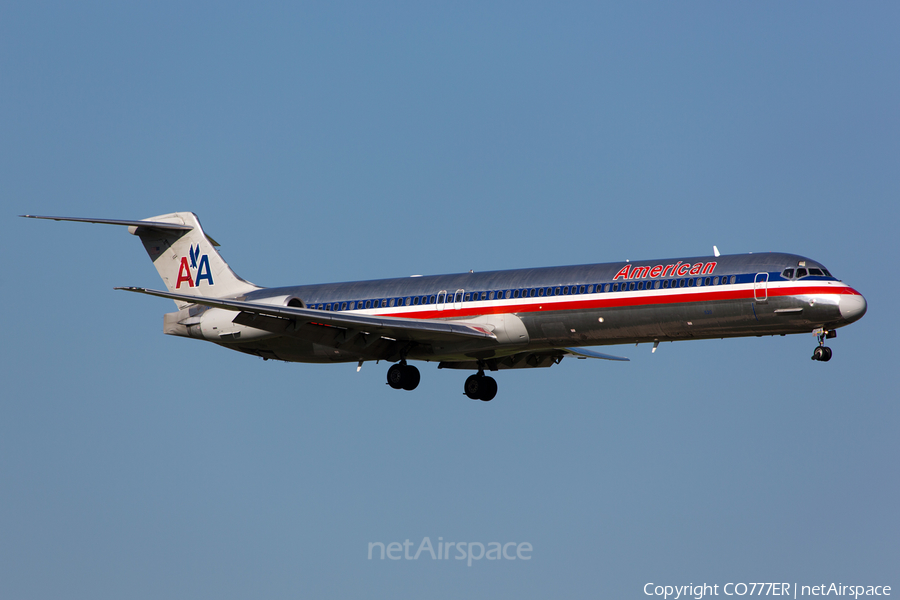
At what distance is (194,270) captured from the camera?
1625 inches

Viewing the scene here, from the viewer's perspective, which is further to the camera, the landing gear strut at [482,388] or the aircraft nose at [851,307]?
the landing gear strut at [482,388]

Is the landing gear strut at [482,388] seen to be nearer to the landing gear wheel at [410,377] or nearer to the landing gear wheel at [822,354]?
the landing gear wheel at [410,377]

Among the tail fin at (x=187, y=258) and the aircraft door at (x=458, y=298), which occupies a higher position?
the tail fin at (x=187, y=258)

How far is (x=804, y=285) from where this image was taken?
29297 mm

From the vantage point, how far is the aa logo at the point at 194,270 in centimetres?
4122

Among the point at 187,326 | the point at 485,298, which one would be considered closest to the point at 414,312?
the point at 485,298

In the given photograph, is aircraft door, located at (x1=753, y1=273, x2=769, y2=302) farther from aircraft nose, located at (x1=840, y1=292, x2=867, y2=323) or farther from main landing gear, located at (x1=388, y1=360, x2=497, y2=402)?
main landing gear, located at (x1=388, y1=360, x2=497, y2=402)

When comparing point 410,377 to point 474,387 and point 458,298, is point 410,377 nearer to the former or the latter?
point 458,298

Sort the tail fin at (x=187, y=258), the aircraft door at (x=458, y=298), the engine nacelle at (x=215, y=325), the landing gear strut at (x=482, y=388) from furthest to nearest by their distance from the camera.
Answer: the tail fin at (x=187, y=258)
the landing gear strut at (x=482, y=388)
the engine nacelle at (x=215, y=325)
the aircraft door at (x=458, y=298)

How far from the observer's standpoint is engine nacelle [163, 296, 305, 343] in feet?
120

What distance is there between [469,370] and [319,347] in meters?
5.55

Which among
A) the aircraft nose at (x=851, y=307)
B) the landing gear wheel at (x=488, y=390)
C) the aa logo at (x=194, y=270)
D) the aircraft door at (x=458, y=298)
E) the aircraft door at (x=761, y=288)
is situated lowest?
the landing gear wheel at (x=488, y=390)

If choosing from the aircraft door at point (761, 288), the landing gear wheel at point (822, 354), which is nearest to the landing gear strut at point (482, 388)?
the aircraft door at point (761, 288)

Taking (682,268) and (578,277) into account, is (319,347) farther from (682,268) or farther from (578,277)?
(682,268)
